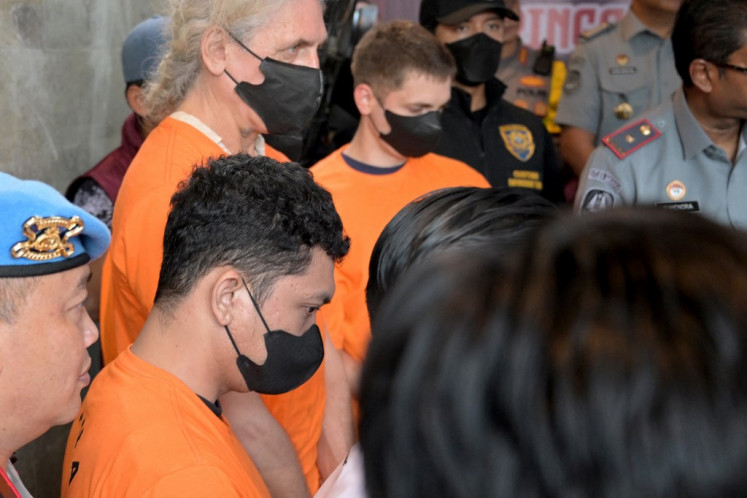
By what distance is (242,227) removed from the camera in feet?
5.45

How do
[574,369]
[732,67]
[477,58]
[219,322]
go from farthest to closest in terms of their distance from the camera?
[477,58], [732,67], [219,322], [574,369]

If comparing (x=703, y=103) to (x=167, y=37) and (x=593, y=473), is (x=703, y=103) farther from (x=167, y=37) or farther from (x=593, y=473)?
(x=593, y=473)

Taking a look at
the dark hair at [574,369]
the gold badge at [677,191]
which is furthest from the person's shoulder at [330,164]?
the dark hair at [574,369]

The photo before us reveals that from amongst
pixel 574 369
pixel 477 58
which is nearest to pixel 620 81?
pixel 477 58

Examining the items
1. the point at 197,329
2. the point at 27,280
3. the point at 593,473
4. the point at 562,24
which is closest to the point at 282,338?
the point at 197,329

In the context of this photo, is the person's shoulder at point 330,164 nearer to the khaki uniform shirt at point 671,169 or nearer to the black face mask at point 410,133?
the black face mask at point 410,133

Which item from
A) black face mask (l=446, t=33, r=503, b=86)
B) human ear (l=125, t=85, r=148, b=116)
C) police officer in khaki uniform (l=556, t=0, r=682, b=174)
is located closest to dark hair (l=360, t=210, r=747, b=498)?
human ear (l=125, t=85, r=148, b=116)

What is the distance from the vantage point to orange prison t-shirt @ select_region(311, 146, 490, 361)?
104 inches

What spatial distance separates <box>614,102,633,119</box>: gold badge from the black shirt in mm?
472

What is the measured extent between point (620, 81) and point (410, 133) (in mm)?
1568

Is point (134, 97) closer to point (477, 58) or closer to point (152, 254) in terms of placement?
point (152, 254)

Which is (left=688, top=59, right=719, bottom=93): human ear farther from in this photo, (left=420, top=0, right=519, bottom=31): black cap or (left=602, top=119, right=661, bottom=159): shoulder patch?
(left=420, top=0, right=519, bottom=31): black cap

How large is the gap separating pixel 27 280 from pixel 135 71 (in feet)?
6.18

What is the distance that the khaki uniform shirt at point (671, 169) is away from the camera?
2.81 m
